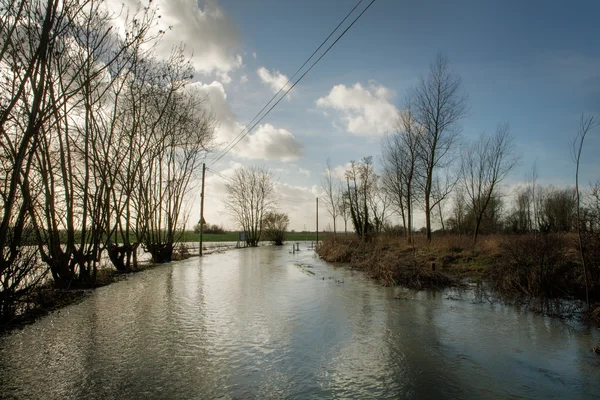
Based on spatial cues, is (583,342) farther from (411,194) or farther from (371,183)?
(371,183)

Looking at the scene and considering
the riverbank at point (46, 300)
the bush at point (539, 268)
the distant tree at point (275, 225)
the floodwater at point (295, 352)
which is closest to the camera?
the floodwater at point (295, 352)

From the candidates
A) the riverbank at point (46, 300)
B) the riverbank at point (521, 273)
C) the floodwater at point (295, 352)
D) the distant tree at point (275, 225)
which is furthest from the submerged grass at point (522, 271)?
the distant tree at point (275, 225)

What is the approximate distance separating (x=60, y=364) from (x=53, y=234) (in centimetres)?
653

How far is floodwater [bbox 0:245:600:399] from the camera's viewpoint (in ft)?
12.6

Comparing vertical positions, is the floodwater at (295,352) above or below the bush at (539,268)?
below

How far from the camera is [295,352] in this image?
5039 mm

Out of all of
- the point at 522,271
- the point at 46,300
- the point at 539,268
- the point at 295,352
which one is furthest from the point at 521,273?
the point at 46,300

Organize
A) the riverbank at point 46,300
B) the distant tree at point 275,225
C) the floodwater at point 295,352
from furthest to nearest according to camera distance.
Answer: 1. the distant tree at point 275,225
2. the riverbank at point 46,300
3. the floodwater at point 295,352

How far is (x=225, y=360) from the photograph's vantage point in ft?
15.3

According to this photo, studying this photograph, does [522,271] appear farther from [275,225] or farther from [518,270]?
[275,225]

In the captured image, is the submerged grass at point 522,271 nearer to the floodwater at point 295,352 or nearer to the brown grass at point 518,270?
the brown grass at point 518,270

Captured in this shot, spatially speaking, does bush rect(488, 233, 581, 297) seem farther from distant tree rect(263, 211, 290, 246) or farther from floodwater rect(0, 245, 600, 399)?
distant tree rect(263, 211, 290, 246)

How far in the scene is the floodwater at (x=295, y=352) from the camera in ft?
12.6

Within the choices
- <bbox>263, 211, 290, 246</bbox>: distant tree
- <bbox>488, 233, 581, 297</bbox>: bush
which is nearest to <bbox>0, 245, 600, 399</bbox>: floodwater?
<bbox>488, 233, 581, 297</bbox>: bush
